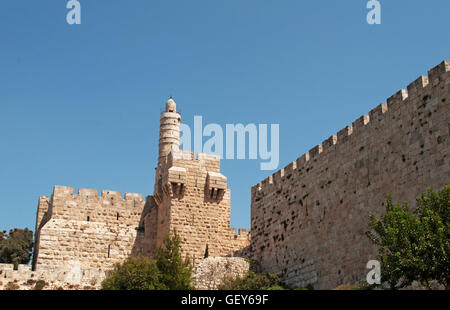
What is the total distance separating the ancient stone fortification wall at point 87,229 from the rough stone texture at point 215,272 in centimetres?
543

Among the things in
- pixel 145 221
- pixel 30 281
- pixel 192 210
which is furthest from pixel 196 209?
pixel 30 281

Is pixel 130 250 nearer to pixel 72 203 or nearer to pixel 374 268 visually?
pixel 72 203

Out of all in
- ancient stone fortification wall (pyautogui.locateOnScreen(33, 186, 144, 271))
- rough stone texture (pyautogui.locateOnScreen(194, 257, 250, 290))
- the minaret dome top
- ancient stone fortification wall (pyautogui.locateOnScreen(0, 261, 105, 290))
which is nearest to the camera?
rough stone texture (pyautogui.locateOnScreen(194, 257, 250, 290))

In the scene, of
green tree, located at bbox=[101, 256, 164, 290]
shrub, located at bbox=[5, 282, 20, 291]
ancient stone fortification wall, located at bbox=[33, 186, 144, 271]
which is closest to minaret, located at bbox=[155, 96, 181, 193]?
ancient stone fortification wall, located at bbox=[33, 186, 144, 271]

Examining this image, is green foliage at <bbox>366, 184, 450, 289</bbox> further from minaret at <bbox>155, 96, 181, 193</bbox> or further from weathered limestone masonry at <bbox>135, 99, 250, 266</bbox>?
minaret at <bbox>155, 96, 181, 193</bbox>

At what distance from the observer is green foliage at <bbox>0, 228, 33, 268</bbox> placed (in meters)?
26.8

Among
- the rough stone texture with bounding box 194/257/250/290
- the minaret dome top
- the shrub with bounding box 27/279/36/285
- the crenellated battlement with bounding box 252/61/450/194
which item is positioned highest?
the minaret dome top

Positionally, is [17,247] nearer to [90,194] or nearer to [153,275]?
[90,194]

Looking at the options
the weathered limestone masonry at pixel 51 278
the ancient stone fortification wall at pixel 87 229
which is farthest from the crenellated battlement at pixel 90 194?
the weathered limestone masonry at pixel 51 278

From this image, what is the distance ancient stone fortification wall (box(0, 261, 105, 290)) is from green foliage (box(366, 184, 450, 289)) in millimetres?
12145

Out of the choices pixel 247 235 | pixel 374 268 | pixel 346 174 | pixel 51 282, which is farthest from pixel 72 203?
pixel 374 268

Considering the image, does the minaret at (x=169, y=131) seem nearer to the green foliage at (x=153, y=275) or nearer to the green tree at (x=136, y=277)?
the green foliage at (x=153, y=275)

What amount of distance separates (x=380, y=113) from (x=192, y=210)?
10465 mm

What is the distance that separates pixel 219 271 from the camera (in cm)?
2144
